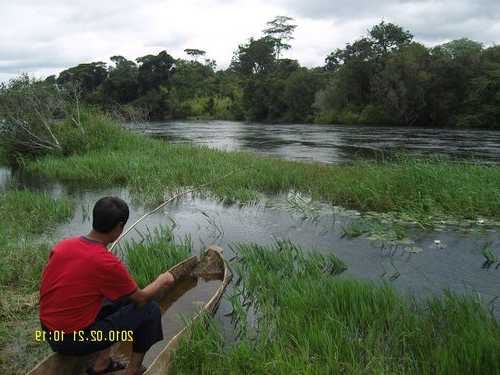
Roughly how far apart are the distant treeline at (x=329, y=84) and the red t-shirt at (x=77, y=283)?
1804cm

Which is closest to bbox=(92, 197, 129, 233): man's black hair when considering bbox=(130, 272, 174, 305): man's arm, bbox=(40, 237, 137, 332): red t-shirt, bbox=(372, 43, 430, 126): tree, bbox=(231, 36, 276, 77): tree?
bbox=(40, 237, 137, 332): red t-shirt

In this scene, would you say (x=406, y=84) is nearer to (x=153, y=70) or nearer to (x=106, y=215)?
(x=106, y=215)

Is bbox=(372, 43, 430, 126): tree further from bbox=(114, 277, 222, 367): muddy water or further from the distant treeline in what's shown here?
bbox=(114, 277, 222, 367): muddy water

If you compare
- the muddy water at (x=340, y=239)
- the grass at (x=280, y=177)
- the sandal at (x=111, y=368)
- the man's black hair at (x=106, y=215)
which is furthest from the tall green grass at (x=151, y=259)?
the grass at (x=280, y=177)

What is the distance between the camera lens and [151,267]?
6109 mm

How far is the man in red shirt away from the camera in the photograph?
120 inches

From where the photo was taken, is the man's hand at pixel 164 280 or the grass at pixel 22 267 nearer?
the man's hand at pixel 164 280

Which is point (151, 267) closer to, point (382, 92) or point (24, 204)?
point (24, 204)

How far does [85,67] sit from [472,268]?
8217cm

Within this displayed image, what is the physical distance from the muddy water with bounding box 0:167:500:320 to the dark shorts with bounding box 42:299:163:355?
1739mm

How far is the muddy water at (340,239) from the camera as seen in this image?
249 inches

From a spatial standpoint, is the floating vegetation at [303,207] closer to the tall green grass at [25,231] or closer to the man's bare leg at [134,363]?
the tall green grass at [25,231]

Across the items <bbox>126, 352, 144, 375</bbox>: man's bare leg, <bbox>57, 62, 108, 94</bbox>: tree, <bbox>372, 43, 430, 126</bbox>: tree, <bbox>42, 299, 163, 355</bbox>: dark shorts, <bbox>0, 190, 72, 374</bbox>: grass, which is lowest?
<bbox>0, 190, 72, 374</bbox>: grass

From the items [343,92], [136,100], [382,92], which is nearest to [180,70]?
[136,100]
